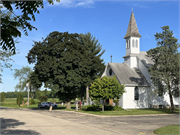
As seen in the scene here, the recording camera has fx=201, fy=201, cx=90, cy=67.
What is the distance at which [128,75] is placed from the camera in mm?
32688

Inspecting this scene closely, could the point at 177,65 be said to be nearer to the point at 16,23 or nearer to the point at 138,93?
the point at 138,93

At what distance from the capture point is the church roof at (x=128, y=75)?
1234 inches

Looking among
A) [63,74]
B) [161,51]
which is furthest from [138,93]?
[63,74]

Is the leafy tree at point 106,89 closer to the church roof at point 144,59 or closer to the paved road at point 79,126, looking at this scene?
the paved road at point 79,126

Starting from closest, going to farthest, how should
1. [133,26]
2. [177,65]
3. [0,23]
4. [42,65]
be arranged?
[0,23], [177,65], [42,65], [133,26]

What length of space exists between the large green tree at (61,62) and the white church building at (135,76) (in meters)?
5.85

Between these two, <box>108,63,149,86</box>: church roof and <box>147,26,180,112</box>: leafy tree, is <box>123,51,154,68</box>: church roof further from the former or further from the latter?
<box>147,26,180,112</box>: leafy tree

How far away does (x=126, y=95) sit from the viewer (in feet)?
101

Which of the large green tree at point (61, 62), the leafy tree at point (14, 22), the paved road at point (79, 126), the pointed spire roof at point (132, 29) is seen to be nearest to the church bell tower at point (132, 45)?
the pointed spire roof at point (132, 29)

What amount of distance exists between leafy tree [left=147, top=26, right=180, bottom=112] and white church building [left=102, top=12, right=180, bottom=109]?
5.62 m

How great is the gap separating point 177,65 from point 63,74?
1472cm

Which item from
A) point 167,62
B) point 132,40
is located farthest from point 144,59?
point 167,62

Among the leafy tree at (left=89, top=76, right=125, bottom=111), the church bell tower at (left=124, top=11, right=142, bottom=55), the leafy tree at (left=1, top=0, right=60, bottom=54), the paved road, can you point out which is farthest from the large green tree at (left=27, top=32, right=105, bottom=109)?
the leafy tree at (left=1, top=0, right=60, bottom=54)

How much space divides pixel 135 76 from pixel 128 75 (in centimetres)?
126
